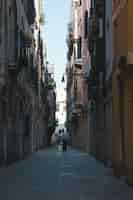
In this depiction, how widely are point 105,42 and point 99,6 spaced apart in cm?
262

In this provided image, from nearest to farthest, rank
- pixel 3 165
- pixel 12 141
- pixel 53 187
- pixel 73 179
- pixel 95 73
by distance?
pixel 53 187 < pixel 73 179 < pixel 3 165 < pixel 12 141 < pixel 95 73

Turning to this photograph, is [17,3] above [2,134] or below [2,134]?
above

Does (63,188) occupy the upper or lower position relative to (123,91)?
lower

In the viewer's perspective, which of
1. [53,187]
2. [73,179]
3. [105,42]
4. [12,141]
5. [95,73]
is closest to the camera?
[53,187]

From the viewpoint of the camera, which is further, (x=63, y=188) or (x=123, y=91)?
(x=123, y=91)

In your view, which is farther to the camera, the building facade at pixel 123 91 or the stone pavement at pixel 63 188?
the building facade at pixel 123 91

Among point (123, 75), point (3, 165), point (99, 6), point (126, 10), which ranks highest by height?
point (99, 6)

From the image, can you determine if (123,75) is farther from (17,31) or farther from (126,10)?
(17,31)

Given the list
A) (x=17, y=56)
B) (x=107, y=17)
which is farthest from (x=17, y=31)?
(x=107, y=17)

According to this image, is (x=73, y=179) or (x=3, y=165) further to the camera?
(x=3, y=165)

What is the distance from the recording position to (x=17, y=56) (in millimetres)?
38938

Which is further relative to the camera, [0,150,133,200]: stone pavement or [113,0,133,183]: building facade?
[113,0,133,183]: building facade

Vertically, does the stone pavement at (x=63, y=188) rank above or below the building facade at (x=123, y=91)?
below

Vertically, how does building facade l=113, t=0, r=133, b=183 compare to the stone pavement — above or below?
above
